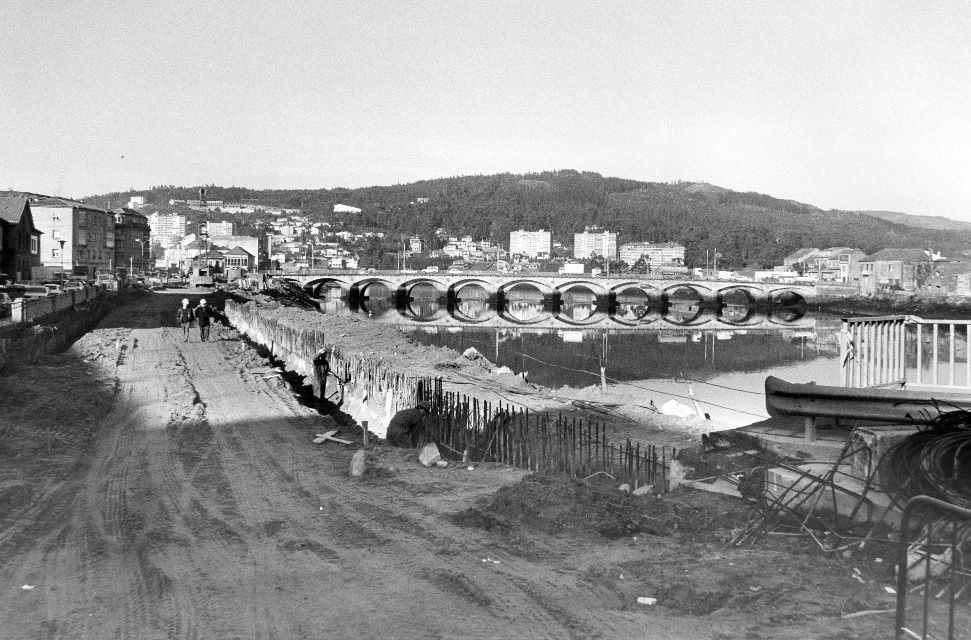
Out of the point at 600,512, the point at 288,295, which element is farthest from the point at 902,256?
the point at 600,512

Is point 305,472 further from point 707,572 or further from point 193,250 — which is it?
point 193,250

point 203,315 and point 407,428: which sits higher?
point 203,315

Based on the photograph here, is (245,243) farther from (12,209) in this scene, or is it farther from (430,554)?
(430,554)

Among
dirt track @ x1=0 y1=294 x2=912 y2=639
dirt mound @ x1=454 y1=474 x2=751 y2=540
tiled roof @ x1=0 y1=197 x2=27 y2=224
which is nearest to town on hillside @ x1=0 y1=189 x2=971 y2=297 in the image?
tiled roof @ x1=0 y1=197 x2=27 y2=224

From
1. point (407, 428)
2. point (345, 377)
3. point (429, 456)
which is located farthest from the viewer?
point (345, 377)

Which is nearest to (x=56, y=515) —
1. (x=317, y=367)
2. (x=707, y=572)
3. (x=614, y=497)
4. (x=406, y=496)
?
(x=406, y=496)

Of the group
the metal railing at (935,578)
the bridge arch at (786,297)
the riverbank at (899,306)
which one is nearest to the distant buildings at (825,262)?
the bridge arch at (786,297)

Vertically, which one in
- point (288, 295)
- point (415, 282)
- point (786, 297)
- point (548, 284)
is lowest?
point (288, 295)
